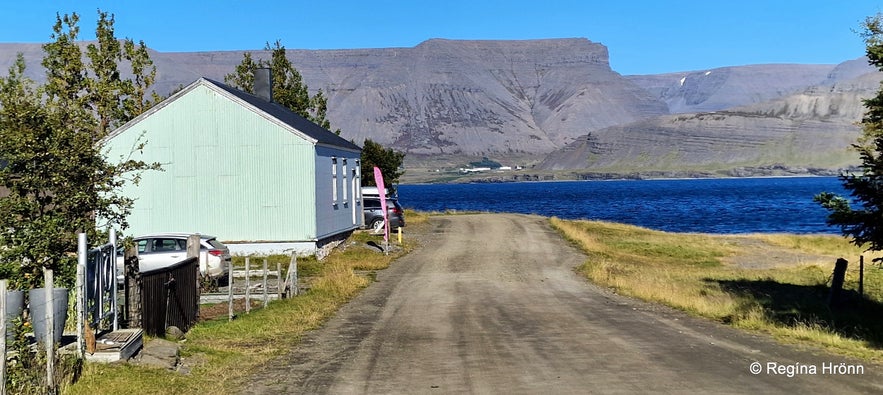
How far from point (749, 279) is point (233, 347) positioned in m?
20.7

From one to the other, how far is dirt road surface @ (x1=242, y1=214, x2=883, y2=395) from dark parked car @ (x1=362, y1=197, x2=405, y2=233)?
765 inches

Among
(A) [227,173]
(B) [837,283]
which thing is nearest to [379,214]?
(A) [227,173]

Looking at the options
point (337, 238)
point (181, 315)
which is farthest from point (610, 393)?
point (337, 238)

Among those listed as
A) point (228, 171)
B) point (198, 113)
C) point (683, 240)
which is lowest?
point (683, 240)

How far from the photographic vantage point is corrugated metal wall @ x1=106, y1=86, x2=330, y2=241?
32750mm

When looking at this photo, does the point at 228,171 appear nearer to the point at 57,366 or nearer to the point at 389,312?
the point at 389,312

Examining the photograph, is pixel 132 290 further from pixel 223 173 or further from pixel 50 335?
pixel 223 173

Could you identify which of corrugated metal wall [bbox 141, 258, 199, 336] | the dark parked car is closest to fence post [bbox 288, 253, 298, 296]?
corrugated metal wall [bbox 141, 258, 199, 336]

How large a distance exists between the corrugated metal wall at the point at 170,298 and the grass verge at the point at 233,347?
0.39m

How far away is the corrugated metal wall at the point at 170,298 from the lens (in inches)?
562

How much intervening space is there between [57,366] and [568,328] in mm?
9435

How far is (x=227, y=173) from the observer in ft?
108

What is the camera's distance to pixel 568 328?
16.5 meters

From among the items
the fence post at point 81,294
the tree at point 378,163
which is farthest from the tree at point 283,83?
the fence post at point 81,294
